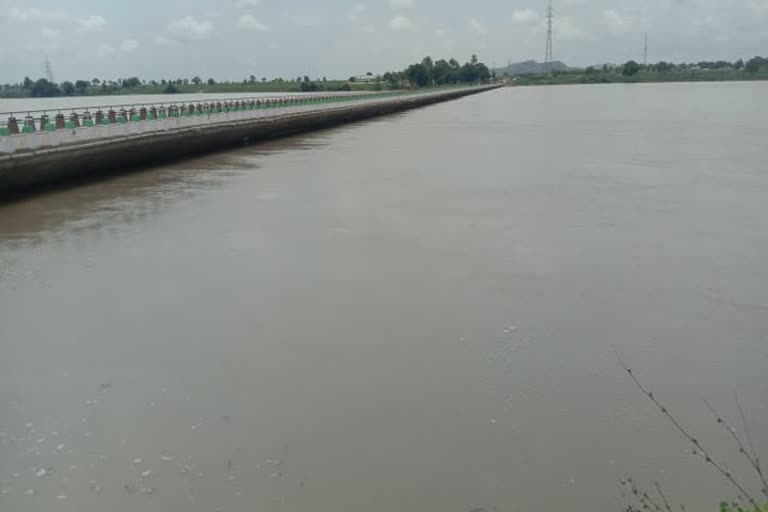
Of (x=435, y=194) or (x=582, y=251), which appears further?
(x=435, y=194)

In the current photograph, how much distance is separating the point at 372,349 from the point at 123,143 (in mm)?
15685

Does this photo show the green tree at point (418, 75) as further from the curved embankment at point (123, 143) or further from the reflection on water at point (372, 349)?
the reflection on water at point (372, 349)

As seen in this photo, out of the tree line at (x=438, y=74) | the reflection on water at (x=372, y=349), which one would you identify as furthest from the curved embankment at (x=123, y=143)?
the tree line at (x=438, y=74)

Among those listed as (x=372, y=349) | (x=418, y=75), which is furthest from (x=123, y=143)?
(x=418, y=75)

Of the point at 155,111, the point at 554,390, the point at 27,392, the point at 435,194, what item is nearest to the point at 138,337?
the point at 27,392

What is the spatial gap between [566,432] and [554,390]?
72 centimetres

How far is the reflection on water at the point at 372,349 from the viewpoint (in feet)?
15.4

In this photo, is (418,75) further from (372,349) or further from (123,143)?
(372,349)

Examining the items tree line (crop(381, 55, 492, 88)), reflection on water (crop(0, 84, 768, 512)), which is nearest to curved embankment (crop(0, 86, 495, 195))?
reflection on water (crop(0, 84, 768, 512))

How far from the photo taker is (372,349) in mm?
6938

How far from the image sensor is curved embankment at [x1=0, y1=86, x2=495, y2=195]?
15.7m

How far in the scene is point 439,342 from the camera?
23.2 ft

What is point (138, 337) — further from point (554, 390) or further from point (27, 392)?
point (554, 390)

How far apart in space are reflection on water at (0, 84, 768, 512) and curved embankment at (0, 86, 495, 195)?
1104 millimetres
